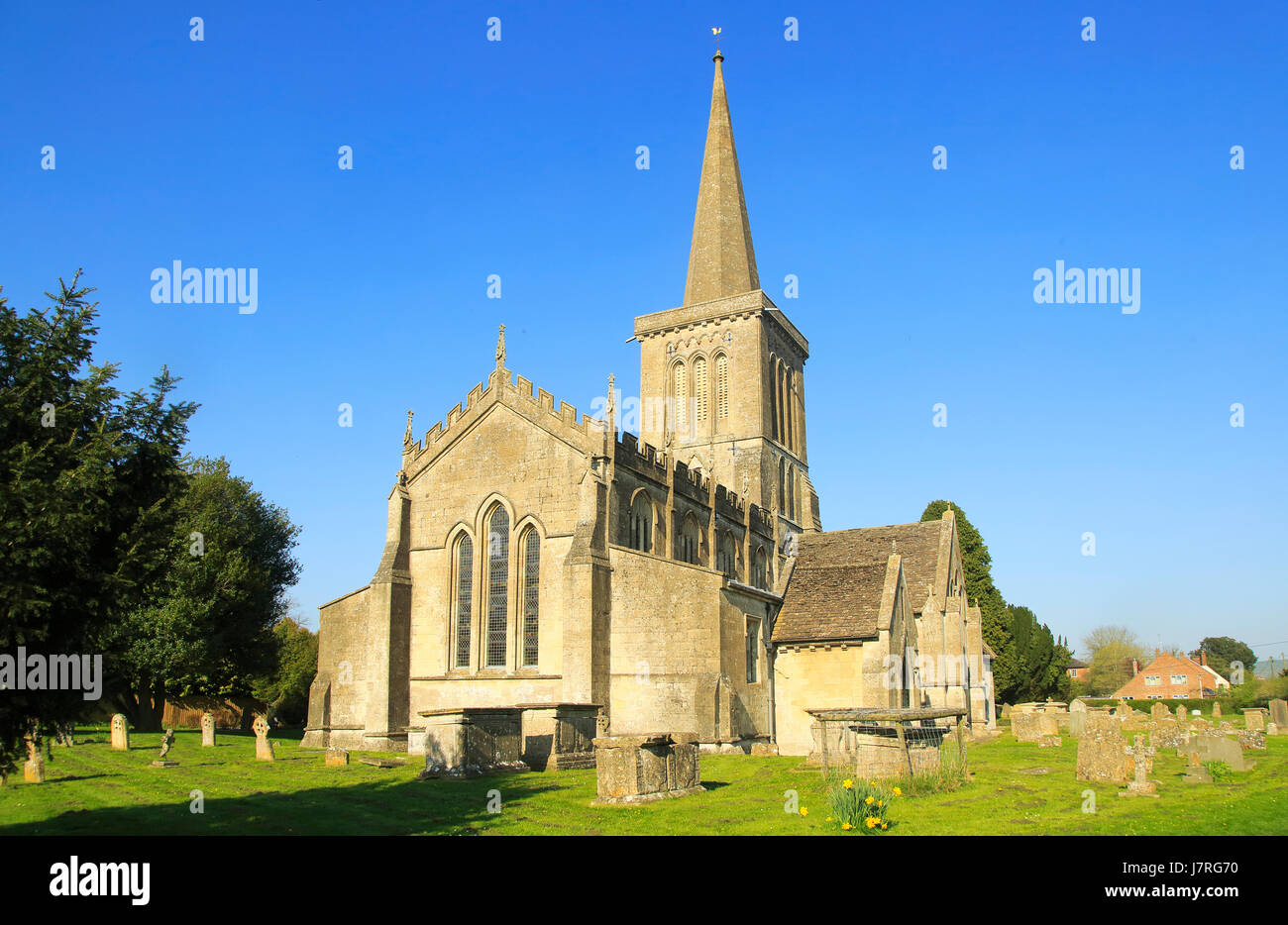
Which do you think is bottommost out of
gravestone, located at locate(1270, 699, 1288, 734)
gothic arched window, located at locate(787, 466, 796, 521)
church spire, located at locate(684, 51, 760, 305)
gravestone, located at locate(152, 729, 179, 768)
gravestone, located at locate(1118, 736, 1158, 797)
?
gravestone, located at locate(1270, 699, 1288, 734)

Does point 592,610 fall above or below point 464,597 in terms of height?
below

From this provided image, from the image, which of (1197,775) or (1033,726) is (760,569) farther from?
(1197,775)

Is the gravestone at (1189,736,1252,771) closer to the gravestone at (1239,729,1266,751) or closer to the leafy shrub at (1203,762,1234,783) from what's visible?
the leafy shrub at (1203,762,1234,783)

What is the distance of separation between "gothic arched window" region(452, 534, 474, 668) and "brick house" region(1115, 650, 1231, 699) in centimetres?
8123

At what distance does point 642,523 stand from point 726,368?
71.4 ft

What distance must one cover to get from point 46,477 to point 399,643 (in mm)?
22316

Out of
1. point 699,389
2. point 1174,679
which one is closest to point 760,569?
point 699,389

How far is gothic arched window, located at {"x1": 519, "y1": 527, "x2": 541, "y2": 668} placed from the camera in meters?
32.0

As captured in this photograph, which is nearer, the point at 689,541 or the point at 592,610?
the point at 592,610

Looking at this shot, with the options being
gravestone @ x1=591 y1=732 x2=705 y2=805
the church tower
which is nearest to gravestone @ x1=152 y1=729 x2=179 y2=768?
gravestone @ x1=591 y1=732 x2=705 y2=805

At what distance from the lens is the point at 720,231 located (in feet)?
188

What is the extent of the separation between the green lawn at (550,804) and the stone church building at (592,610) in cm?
563

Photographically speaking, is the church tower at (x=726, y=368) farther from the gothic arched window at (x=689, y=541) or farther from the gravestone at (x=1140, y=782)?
the gravestone at (x=1140, y=782)

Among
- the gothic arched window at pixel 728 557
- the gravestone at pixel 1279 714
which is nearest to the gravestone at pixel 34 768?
the gothic arched window at pixel 728 557
